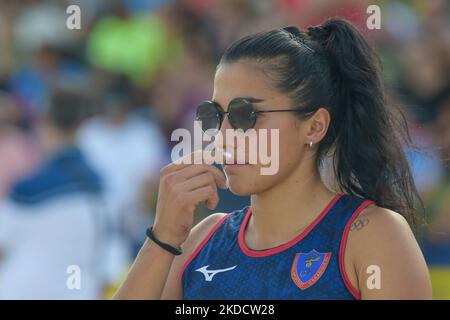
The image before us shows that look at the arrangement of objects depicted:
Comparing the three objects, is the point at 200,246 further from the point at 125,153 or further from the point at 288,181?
the point at 125,153

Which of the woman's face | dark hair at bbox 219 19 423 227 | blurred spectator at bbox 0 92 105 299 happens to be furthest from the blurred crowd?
the woman's face

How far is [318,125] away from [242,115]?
0.30 m

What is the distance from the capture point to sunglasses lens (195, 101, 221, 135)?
10.2 feet

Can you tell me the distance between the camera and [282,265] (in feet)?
9.71

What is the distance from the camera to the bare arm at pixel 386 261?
2.75m

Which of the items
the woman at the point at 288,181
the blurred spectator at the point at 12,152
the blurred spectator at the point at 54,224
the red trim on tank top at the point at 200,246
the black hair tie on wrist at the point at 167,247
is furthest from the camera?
the blurred spectator at the point at 12,152

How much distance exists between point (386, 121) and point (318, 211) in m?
0.43

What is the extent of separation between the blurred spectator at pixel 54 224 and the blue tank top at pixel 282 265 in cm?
196

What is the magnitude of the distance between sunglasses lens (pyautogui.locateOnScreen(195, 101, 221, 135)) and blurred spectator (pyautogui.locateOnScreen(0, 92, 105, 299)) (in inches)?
82.8

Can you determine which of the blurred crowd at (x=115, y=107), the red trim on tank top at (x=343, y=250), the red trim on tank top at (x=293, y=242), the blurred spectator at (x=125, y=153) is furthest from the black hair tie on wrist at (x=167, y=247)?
the blurred spectator at (x=125, y=153)

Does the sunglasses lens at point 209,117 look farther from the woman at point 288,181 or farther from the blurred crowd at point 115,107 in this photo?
the blurred crowd at point 115,107

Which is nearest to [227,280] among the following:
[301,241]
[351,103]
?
[301,241]

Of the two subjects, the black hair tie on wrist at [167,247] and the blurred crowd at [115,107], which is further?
the blurred crowd at [115,107]

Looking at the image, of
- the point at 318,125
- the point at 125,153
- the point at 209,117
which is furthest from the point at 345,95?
the point at 125,153
